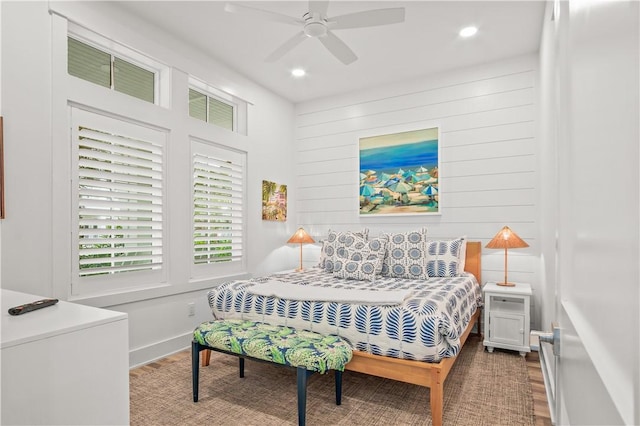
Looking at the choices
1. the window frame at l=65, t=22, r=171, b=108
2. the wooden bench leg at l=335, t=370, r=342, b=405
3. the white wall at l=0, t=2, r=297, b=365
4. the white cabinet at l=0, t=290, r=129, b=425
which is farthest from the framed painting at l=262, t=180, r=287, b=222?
the white cabinet at l=0, t=290, r=129, b=425

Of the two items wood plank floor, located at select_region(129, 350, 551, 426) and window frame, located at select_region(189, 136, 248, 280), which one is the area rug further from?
window frame, located at select_region(189, 136, 248, 280)

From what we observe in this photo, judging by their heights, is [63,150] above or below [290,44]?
below

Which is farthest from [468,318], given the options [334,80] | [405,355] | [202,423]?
[334,80]

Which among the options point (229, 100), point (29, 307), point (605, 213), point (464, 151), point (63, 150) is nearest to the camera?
point (605, 213)

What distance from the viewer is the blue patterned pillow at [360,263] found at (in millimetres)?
3533

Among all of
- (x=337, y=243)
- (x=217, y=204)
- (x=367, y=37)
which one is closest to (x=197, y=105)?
(x=217, y=204)

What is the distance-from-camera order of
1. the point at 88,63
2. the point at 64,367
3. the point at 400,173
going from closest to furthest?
the point at 64,367
the point at 88,63
the point at 400,173

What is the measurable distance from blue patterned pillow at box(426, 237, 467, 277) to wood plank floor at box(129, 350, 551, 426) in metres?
0.99

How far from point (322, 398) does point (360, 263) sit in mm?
1403

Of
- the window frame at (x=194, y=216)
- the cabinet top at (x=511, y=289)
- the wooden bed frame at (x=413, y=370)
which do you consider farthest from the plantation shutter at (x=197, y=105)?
the cabinet top at (x=511, y=289)

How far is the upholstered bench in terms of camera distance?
205 centimetres

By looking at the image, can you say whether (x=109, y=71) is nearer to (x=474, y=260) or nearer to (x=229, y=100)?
(x=229, y=100)

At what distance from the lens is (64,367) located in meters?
1.09

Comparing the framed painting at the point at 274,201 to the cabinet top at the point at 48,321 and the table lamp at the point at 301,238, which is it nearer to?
the table lamp at the point at 301,238
